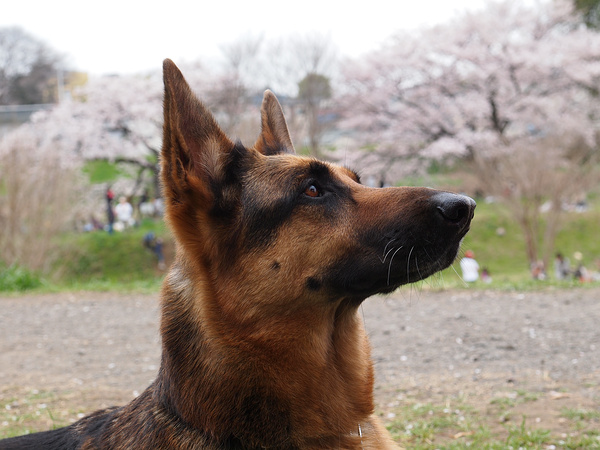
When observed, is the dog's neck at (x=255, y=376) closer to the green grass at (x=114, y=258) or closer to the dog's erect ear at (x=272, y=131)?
the dog's erect ear at (x=272, y=131)

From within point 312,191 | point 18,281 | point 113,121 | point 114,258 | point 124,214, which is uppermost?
point 113,121

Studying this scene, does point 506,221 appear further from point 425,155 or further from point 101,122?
point 101,122

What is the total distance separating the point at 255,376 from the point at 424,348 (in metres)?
4.53

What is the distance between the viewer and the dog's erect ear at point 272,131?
3.50 metres

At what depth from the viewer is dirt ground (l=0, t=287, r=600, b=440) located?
529 cm

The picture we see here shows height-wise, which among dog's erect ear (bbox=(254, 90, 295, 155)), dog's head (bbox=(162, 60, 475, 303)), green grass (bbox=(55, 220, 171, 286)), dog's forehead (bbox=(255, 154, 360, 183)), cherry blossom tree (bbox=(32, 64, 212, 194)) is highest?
cherry blossom tree (bbox=(32, 64, 212, 194))

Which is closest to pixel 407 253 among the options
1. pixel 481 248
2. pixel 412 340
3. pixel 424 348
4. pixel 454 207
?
pixel 454 207

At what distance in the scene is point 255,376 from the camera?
2613 mm

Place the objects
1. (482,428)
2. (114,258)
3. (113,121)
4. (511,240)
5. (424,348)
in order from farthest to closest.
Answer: (113,121) < (511,240) < (114,258) < (424,348) < (482,428)

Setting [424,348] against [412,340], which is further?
[412,340]

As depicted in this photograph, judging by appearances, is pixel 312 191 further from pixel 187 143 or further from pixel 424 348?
pixel 424 348

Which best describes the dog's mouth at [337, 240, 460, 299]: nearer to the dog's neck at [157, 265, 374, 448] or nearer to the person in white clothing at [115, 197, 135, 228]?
the dog's neck at [157, 265, 374, 448]

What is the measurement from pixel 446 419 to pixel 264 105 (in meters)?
2.78

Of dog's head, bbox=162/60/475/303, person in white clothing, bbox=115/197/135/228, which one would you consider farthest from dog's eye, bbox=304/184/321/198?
person in white clothing, bbox=115/197/135/228
